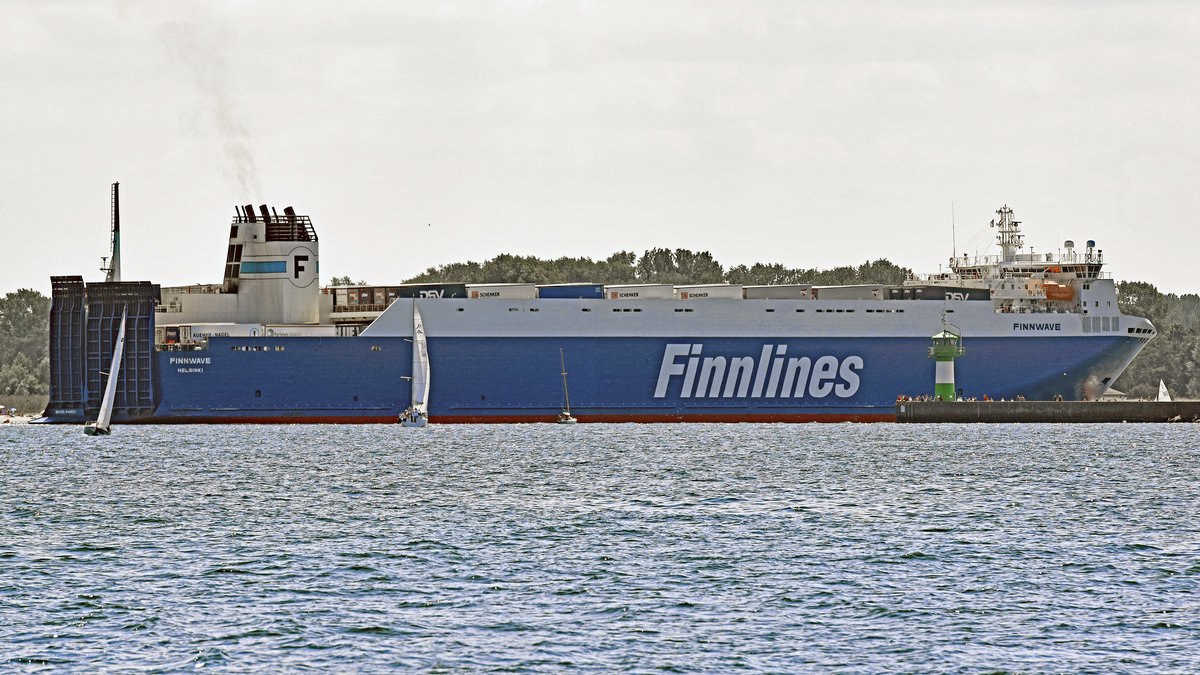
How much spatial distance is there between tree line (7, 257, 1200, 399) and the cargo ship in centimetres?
5674

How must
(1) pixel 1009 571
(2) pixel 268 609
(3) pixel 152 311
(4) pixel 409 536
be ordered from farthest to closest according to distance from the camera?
(3) pixel 152 311, (4) pixel 409 536, (1) pixel 1009 571, (2) pixel 268 609

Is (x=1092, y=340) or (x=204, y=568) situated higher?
(x=1092, y=340)

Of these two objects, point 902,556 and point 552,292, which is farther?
point 552,292

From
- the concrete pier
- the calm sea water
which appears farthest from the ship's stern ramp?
the concrete pier

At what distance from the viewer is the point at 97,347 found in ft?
230

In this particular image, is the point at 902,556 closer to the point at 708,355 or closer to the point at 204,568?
the point at 204,568

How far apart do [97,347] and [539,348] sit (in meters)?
18.7

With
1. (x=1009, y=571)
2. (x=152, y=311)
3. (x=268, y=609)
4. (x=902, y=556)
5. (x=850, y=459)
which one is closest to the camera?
(x=268, y=609)

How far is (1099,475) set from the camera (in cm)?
4588

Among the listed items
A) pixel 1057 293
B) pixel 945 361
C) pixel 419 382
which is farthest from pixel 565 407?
pixel 1057 293

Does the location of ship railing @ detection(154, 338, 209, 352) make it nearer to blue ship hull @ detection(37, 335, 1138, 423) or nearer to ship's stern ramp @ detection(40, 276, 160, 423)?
blue ship hull @ detection(37, 335, 1138, 423)

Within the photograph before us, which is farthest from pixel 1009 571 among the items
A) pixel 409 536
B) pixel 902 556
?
pixel 409 536

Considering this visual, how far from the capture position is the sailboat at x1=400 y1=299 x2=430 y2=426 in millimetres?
68812

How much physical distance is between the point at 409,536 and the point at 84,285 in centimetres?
4371
